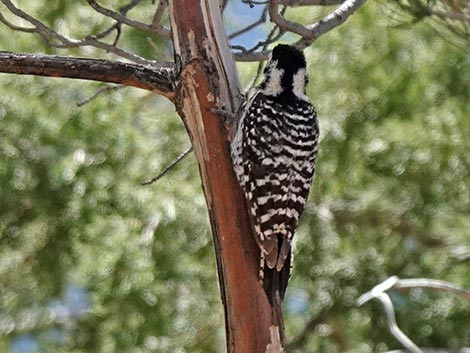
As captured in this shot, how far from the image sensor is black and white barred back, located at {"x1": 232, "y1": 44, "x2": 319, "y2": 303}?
3921mm

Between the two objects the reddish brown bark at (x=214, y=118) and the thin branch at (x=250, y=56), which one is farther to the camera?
the thin branch at (x=250, y=56)

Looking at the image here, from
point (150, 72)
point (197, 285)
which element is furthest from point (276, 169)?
point (197, 285)

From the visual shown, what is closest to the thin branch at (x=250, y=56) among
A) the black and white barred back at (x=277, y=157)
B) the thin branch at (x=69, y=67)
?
the black and white barred back at (x=277, y=157)

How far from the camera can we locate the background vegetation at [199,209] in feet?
22.4

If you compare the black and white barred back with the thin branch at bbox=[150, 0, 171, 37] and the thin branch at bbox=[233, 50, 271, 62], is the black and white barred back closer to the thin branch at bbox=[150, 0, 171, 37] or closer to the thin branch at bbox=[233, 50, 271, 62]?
the thin branch at bbox=[233, 50, 271, 62]

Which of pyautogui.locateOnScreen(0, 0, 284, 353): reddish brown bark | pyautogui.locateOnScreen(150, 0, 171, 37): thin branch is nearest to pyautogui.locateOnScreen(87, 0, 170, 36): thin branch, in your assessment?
pyautogui.locateOnScreen(150, 0, 171, 37): thin branch

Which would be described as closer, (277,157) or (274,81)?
(277,157)

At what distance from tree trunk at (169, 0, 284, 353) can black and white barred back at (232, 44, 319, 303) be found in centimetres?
5

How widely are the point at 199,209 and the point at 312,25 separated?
108 inches

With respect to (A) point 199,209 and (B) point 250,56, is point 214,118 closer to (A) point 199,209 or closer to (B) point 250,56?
(B) point 250,56

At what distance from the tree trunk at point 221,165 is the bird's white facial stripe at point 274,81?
36 cm

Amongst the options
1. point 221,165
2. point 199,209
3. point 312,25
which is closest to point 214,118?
point 221,165

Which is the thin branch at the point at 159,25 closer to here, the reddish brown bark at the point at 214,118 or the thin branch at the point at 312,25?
the reddish brown bark at the point at 214,118

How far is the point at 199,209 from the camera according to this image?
6.94m
